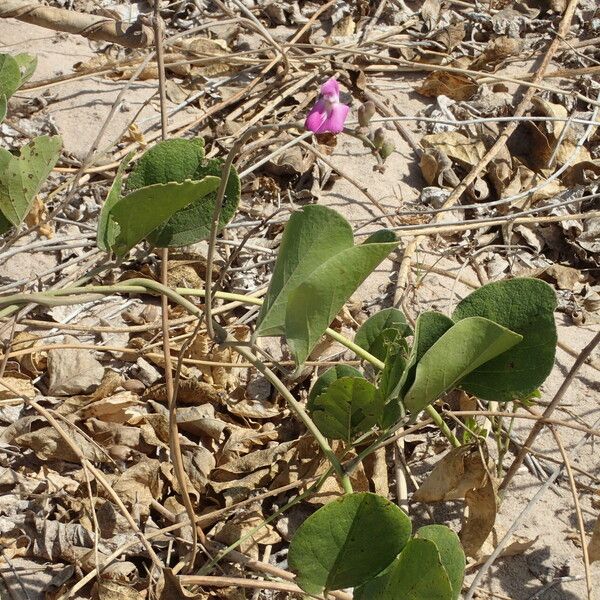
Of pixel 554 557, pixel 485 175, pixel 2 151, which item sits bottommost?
pixel 554 557

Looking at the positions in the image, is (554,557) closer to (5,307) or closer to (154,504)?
(154,504)

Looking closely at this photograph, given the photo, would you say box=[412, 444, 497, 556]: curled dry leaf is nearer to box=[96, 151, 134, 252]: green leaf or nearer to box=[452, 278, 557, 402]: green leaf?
box=[452, 278, 557, 402]: green leaf

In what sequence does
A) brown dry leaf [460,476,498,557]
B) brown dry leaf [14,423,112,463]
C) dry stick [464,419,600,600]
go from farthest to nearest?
1. brown dry leaf [14,423,112,463]
2. brown dry leaf [460,476,498,557]
3. dry stick [464,419,600,600]

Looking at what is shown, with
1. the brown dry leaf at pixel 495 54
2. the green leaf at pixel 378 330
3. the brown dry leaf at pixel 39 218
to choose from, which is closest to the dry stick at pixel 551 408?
the green leaf at pixel 378 330

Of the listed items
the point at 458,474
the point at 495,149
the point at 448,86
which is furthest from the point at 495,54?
the point at 458,474

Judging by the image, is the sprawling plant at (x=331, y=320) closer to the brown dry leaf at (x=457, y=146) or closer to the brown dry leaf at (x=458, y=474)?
the brown dry leaf at (x=458, y=474)

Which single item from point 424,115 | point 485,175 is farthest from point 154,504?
point 424,115

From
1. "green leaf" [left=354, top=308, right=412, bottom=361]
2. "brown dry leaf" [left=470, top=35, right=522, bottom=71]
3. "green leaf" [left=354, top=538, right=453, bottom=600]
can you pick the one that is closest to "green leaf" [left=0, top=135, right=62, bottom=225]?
"green leaf" [left=354, top=308, right=412, bottom=361]
